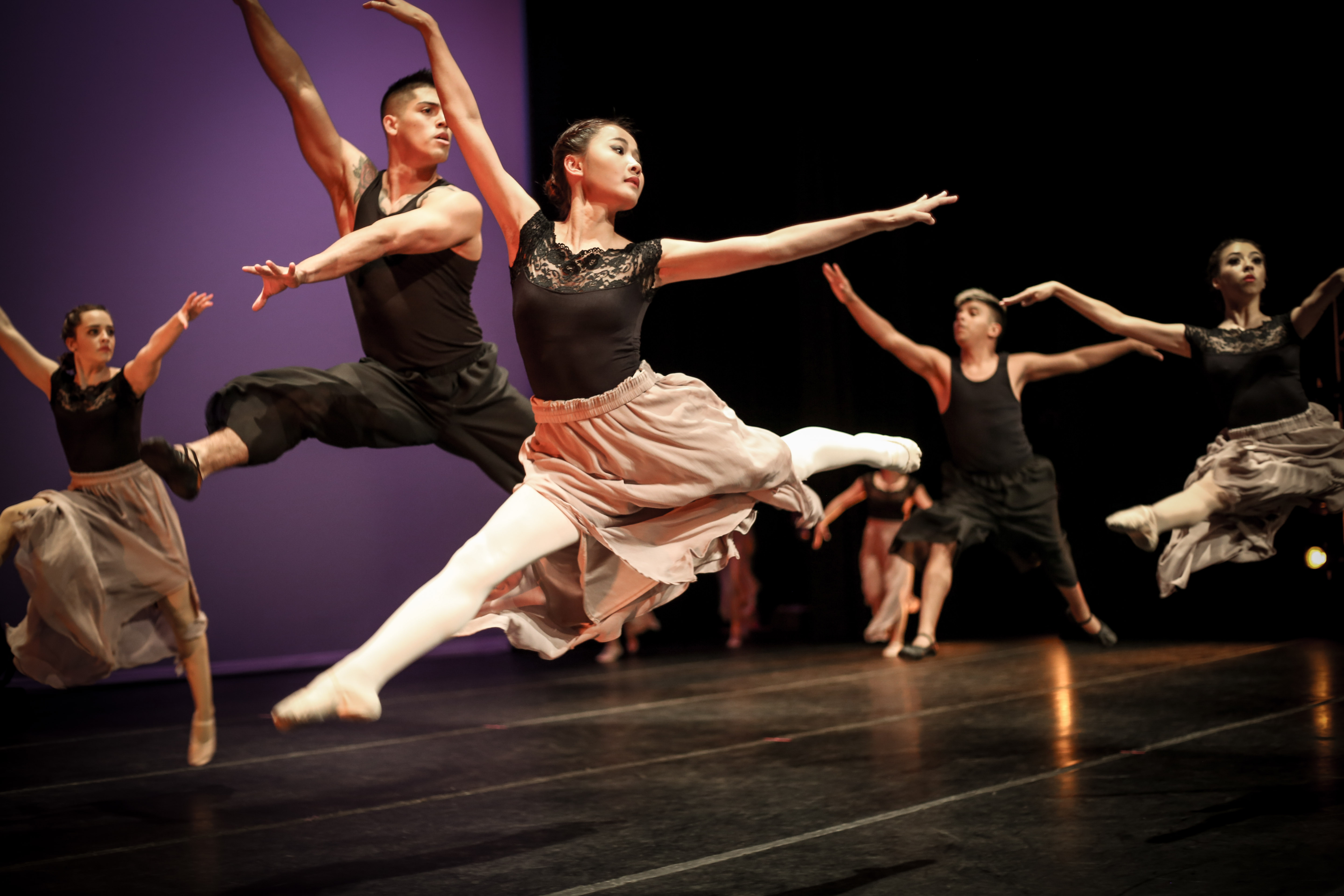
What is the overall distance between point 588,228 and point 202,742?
2.60 metres

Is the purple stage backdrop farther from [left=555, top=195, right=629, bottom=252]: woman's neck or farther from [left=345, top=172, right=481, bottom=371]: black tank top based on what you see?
[left=555, top=195, right=629, bottom=252]: woman's neck

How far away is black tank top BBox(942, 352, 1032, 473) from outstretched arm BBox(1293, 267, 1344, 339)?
161 cm

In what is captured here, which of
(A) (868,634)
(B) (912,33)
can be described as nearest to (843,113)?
(B) (912,33)

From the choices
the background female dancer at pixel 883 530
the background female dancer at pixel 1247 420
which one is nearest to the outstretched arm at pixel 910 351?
the background female dancer at pixel 1247 420

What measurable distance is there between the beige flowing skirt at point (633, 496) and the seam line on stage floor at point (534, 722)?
2476 mm

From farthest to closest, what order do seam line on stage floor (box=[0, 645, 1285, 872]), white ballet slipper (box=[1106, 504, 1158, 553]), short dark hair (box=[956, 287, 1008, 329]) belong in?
short dark hair (box=[956, 287, 1008, 329]) < white ballet slipper (box=[1106, 504, 1158, 553]) < seam line on stage floor (box=[0, 645, 1285, 872])

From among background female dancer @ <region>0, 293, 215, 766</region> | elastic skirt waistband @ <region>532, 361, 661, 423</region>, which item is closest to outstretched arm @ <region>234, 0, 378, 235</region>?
elastic skirt waistband @ <region>532, 361, 661, 423</region>

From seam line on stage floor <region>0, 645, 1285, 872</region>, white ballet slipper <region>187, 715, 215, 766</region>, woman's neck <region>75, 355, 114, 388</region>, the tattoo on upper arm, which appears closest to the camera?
the tattoo on upper arm

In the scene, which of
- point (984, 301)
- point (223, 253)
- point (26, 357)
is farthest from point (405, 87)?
point (223, 253)

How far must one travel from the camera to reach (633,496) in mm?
2447

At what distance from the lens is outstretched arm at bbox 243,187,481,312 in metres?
2.47

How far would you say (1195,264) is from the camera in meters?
6.79

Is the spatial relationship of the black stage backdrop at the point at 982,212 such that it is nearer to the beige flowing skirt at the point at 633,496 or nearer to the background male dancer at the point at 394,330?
the background male dancer at the point at 394,330

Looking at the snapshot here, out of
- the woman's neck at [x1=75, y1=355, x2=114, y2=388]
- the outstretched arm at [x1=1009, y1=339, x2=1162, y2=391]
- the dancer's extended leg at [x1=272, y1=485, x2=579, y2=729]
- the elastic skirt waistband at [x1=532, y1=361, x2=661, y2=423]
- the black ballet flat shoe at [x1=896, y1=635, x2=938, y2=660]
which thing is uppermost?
the woman's neck at [x1=75, y1=355, x2=114, y2=388]
